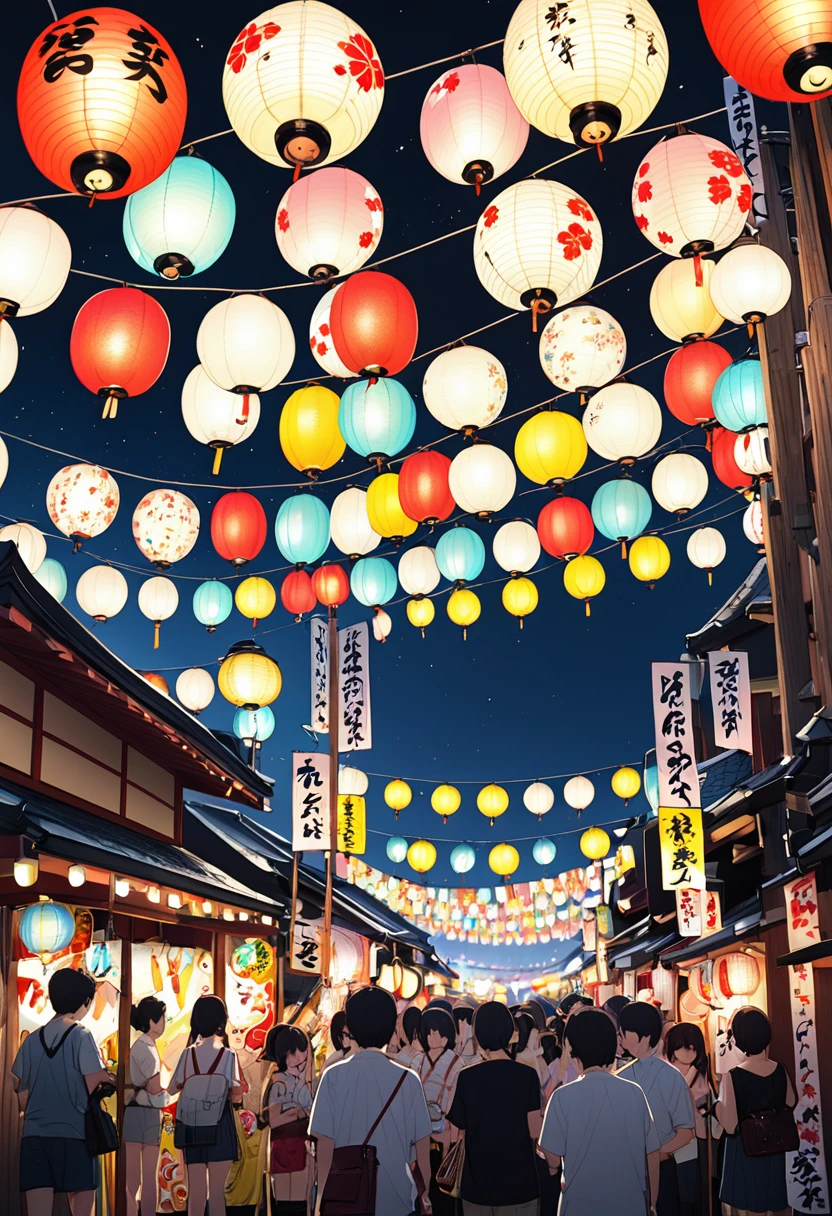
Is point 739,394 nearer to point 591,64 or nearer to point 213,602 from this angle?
point 591,64

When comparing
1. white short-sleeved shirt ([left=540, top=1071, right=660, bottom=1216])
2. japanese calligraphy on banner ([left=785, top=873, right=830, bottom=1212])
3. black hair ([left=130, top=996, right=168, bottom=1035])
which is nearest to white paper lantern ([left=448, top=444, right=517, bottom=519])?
japanese calligraphy on banner ([left=785, top=873, right=830, bottom=1212])

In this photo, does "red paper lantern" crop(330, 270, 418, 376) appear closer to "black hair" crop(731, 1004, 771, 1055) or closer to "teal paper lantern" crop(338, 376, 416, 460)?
"teal paper lantern" crop(338, 376, 416, 460)

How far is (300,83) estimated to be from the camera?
6582mm

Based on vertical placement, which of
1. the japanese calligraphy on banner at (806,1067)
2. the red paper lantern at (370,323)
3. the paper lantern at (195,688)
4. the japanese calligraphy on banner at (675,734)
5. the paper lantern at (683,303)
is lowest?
the japanese calligraphy on banner at (806,1067)

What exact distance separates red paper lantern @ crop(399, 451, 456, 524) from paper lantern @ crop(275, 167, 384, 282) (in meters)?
3.65

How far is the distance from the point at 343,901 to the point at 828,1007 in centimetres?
1152

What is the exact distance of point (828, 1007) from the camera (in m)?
12.2

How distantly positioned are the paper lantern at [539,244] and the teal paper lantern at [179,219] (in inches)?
78.8

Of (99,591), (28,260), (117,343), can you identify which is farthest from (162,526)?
(28,260)

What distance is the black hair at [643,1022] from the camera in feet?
23.8

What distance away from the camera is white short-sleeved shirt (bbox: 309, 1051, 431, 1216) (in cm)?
558

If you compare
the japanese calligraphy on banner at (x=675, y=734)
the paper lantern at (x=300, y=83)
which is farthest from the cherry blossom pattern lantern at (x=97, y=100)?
the japanese calligraphy on banner at (x=675, y=734)

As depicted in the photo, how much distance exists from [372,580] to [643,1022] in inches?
358

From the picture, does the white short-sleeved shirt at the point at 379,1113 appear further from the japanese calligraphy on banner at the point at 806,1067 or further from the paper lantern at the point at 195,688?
the paper lantern at the point at 195,688
